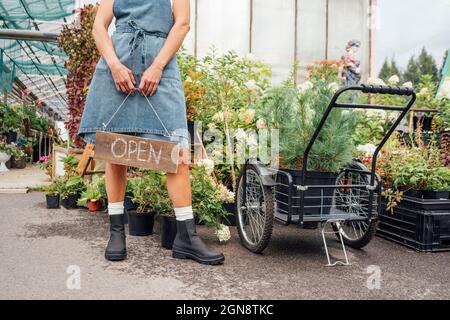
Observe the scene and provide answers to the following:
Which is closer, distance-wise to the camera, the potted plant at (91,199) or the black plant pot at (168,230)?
the black plant pot at (168,230)

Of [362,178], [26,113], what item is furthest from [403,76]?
[362,178]

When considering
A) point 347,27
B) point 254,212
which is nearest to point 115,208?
point 254,212

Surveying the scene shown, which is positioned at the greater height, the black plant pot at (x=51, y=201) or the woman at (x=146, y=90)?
the woman at (x=146, y=90)

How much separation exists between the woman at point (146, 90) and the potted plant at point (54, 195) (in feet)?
6.42

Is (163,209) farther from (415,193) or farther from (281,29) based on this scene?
(281,29)

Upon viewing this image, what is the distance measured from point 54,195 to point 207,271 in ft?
8.15

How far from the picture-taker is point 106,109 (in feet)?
8.19

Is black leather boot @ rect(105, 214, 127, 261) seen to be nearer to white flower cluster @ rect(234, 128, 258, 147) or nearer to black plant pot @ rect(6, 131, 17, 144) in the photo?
white flower cluster @ rect(234, 128, 258, 147)

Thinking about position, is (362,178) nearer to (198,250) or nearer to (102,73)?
(198,250)

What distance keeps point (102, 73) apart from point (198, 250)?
110 centimetres

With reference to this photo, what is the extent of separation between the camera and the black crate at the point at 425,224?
2986 millimetres

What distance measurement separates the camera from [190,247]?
2551 mm

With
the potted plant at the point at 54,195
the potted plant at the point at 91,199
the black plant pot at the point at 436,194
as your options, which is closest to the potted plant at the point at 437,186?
the black plant pot at the point at 436,194

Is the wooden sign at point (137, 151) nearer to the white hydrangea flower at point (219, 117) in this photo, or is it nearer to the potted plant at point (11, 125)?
the white hydrangea flower at point (219, 117)
